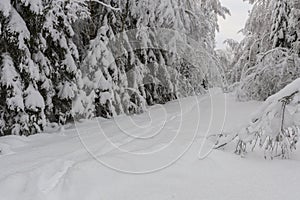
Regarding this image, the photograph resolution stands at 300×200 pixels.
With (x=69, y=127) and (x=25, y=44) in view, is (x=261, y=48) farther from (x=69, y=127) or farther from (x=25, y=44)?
(x=25, y=44)

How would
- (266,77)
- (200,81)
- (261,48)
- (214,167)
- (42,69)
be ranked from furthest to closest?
(200,81) < (261,48) < (266,77) < (42,69) < (214,167)

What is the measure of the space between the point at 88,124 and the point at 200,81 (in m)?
6.17

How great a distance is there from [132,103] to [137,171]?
14.1 feet

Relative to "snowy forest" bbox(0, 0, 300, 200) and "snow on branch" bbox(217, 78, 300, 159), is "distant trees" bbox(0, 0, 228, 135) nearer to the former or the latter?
"snowy forest" bbox(0, 0, 300, 200)

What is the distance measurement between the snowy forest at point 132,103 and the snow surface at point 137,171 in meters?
0.02

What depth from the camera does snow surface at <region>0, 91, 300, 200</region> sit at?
2.51 metres

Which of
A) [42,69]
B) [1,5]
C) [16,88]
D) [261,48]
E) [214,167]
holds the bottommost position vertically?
[214,167]

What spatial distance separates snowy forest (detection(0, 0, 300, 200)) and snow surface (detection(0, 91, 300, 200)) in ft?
0.05

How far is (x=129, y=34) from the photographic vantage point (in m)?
7.59

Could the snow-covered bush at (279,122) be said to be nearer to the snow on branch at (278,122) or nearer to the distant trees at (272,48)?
the snow on branch at (278,122)

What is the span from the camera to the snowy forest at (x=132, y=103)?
278 cm

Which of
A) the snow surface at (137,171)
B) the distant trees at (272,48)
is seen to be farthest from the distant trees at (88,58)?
the distant trees at (272,48)

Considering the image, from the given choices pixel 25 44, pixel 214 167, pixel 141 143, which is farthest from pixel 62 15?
pixel 214 167

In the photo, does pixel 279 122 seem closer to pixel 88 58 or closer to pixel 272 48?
pixel 88 58
